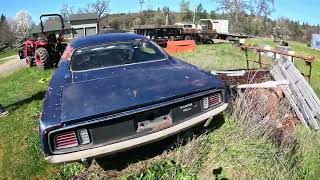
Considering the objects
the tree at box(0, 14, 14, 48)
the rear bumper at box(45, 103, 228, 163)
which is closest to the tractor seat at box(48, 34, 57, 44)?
the rear bumper at box(45, 103, 228, 163)

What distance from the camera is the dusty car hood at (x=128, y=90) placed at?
4.04 metres

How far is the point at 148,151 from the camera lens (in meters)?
4.82

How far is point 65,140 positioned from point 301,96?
12.0 ft

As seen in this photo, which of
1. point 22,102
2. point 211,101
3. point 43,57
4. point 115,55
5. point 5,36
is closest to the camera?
point 211,101

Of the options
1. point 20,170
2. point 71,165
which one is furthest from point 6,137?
point 71,165

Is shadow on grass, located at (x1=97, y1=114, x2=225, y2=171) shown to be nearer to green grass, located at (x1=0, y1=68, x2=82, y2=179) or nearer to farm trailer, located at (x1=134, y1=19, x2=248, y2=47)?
green grass, located at (x1=0, y1=68, x2=82, y2=179)

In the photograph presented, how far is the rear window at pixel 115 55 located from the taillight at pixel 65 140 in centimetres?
175

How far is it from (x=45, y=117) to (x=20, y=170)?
169cm

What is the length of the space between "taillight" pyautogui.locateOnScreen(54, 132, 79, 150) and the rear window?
1751 mm

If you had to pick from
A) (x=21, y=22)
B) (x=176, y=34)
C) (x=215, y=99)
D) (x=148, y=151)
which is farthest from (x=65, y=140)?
(x=21, y=22)

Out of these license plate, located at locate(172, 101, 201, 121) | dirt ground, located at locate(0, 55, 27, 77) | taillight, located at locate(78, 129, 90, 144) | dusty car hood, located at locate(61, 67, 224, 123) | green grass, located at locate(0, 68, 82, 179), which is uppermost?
dusty car hood, located at locate(61, 67, 224, 123)

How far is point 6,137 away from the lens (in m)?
6.77

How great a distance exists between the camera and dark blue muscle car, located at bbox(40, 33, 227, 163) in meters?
3.97

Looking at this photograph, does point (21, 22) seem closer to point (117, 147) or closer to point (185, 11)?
point (185, 11)
